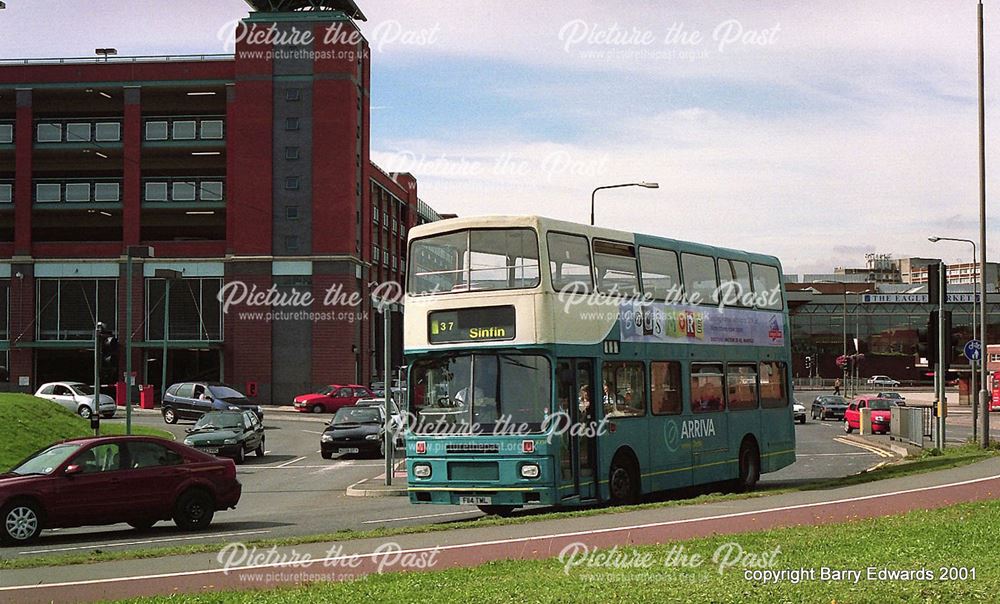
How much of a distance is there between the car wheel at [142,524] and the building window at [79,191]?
198ft

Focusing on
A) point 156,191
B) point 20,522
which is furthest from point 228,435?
point 156,191

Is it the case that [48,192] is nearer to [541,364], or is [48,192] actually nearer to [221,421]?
[221,421]

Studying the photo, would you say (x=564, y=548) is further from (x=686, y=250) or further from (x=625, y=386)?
(x=686, y=250)

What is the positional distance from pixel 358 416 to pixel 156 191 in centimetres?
4254

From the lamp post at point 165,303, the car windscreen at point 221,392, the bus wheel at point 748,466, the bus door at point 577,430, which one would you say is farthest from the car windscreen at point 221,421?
the lamp post at point 165,303

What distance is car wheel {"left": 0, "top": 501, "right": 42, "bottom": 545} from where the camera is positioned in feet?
54.8

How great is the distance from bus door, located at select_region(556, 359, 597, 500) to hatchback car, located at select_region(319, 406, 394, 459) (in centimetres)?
1839

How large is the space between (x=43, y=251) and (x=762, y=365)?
61769 mm

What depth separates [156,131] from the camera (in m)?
74.6

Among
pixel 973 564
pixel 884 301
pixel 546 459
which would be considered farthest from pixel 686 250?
pixel 884 301

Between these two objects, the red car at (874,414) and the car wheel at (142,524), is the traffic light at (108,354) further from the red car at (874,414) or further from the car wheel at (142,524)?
the red car at (874,414)

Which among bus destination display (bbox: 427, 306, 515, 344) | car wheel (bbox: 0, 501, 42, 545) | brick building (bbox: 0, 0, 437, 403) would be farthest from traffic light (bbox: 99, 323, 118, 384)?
brick building (bbox: 0, 0, 437, 403)

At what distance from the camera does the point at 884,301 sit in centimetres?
12162

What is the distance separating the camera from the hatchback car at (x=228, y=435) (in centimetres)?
3416
